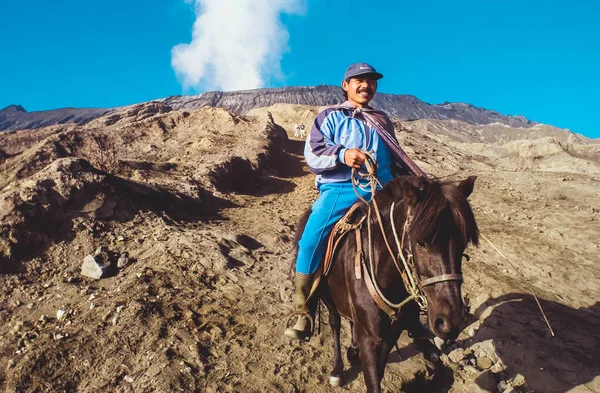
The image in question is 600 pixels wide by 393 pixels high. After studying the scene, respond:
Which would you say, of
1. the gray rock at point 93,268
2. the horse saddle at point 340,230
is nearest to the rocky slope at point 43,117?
the gray rock at point 93,268

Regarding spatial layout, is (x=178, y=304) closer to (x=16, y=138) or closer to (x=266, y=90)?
(x=16, y=138)

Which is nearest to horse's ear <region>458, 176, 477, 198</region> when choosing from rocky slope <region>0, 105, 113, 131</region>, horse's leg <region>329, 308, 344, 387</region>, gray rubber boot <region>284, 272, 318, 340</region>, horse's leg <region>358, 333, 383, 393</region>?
horse's leg <region>358, 333, 383, 393</region>

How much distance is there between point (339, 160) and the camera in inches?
107

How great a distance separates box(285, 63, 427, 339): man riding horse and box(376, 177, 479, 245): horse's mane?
657 millimetres

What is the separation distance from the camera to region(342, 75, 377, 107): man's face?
2965 mm

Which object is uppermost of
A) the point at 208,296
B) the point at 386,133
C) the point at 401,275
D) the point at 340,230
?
the point at 386,133

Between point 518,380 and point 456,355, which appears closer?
point 518,380

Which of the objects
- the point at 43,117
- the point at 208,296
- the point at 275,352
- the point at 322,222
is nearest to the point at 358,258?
the point at 322,222

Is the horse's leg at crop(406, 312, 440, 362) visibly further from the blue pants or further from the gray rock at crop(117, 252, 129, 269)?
the gray rock at crop(117, 252, 129, 269)

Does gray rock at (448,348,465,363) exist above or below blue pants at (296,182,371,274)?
below

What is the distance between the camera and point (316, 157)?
2.83 m

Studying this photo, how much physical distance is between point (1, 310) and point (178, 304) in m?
2.04

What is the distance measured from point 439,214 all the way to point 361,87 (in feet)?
4.97

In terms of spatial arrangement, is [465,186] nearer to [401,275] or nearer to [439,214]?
[439,214]
